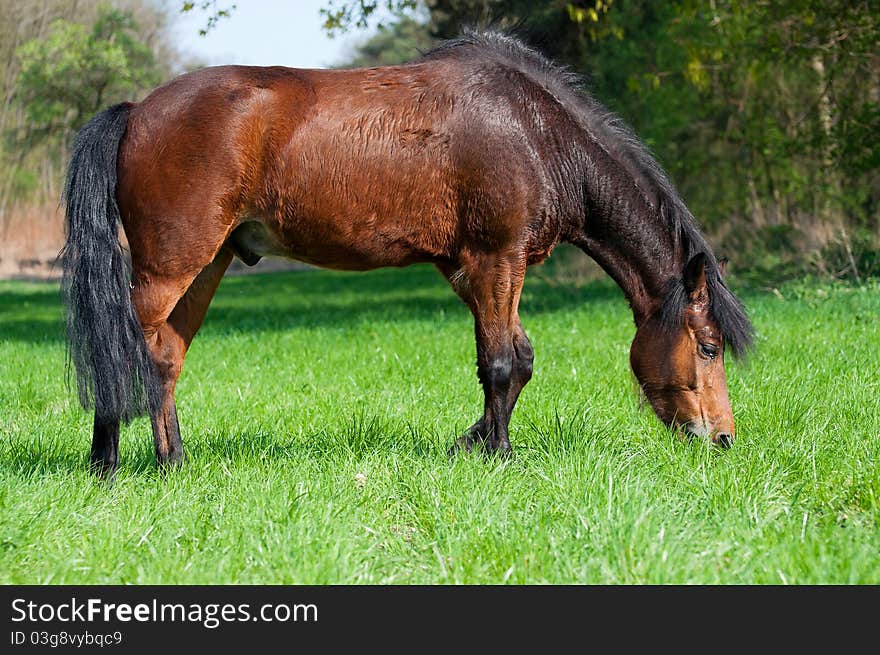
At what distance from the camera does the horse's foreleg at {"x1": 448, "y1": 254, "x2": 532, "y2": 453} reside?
17.2ft

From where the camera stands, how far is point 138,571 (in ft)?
11.6

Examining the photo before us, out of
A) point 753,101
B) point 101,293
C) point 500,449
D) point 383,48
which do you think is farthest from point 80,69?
point 383,48

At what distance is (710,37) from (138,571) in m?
17.1

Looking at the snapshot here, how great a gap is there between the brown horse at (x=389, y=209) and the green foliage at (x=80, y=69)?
24.7 metres

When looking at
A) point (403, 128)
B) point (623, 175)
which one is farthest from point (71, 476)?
point (623, 175)

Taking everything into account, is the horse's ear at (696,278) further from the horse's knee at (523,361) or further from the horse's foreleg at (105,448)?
the horse's foreleg at (105,448)

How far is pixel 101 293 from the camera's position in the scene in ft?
16.1

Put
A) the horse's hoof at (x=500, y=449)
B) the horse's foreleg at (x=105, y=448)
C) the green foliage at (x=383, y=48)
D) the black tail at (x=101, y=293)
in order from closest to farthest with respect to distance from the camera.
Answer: the black tail at (x=101, y=293)
the horse's foreleg at (x=105, y=448)
the horse's hoof at (x=500, y=449)
the green foliage at (x=383, y=48)

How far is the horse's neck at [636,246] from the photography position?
5.48 metres

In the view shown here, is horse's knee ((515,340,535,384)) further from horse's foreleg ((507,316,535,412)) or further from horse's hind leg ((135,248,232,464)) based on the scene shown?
horse's hind leg ((135,248,232,464))

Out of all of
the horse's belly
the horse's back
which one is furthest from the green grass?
the horse's back

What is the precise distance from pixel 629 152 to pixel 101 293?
9.78 ft

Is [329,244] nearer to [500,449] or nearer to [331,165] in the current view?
[331,165]

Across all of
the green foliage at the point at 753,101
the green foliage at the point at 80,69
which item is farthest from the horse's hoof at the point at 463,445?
the green foliage at the point at 80,69
